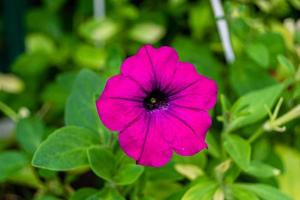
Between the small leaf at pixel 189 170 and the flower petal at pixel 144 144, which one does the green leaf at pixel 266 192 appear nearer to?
the small leaf at pixel 189 170

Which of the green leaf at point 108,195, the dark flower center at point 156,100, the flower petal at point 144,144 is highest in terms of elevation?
the dark flower center at point 156,100

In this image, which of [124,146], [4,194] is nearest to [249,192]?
[124,146]

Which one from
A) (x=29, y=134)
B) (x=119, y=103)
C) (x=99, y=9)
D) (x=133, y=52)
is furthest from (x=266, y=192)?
(x=99, y=9)

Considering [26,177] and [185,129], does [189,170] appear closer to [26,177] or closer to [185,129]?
[185,129]

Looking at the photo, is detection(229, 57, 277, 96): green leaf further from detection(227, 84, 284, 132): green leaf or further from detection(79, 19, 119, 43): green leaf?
detection(79, 19, 119, 43): green leaf

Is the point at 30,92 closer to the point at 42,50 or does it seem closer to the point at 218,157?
the point at 42,50

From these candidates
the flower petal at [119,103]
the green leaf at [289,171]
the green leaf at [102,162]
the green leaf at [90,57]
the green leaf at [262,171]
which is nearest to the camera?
the flower petal at [119,103]

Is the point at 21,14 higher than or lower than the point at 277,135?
higher

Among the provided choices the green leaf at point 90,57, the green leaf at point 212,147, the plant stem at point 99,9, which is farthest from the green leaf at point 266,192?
the plant stem at point 99,9

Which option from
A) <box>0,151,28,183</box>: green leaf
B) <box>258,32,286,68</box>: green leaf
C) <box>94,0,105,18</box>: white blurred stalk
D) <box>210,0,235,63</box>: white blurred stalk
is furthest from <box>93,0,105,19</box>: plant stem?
<box>0,151,28,183</box>: green leaf
